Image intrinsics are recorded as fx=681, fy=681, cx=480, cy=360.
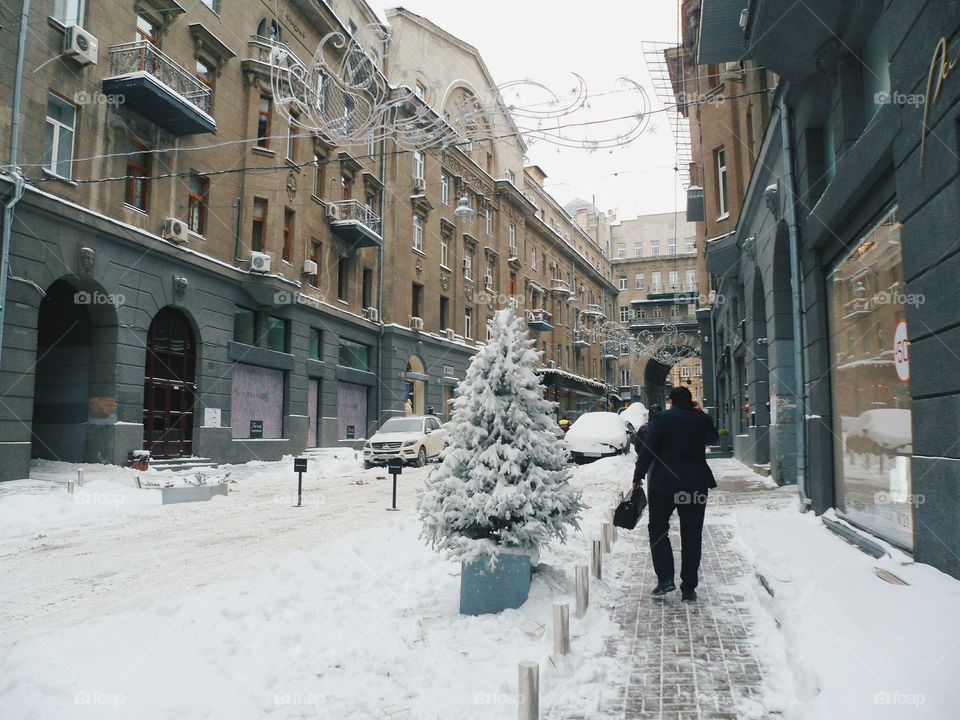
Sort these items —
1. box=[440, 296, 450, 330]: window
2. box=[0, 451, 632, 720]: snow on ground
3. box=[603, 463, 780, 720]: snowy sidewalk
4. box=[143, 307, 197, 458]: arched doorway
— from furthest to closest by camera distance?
box=[440, 296, 450, 330]: window < box=[143, 307, 197, 458]: arched doorway < box=[0, 451, 632, 720]: snow on ground < box=[603, 463, 780, 720]: snowy sidewalk

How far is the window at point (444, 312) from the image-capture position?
37094 mm

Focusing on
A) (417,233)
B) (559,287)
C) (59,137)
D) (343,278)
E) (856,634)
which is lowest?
(856,634)

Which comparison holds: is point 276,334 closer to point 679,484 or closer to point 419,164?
point 419,164

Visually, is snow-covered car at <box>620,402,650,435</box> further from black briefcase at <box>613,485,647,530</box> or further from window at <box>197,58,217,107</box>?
window at <box>197,58,217,107</box>

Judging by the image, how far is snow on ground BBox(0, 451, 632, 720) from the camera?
14.0ft

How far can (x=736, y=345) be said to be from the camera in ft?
70.1

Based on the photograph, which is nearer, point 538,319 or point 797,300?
point 797,300

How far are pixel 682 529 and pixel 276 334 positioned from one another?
64.6ft

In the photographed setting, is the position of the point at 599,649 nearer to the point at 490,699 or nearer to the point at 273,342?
the point at 490,699

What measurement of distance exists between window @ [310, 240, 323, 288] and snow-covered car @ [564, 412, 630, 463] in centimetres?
1126

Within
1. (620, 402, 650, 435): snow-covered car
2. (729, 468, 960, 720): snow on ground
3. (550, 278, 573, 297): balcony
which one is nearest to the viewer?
(729, 468, 960, 720): snow on ground

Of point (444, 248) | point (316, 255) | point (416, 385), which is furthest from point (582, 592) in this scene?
point (444, 248)

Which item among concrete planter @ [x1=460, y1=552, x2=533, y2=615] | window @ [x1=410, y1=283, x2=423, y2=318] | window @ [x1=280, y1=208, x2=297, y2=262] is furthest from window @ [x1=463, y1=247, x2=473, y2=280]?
concrete planter @ [x1=460, y1=552, x2=533, y2=615]

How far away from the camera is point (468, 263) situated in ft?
132
